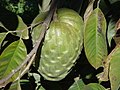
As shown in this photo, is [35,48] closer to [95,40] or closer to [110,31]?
[95,40]

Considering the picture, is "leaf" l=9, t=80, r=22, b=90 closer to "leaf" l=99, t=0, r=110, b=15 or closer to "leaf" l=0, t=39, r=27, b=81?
"leaf" l=0, t=39, r=27, b=81

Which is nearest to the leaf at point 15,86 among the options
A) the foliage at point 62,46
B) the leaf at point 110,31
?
the foliage at point 62,46

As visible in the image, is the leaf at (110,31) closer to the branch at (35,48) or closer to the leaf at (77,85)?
the leaf at (77,85)

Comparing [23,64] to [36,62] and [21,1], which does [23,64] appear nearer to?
[36,62]

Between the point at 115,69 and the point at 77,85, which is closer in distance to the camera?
the point at 115,69

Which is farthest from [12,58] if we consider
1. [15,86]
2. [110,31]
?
[110,31]

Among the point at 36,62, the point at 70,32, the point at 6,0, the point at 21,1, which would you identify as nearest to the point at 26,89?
the point at 36,62
